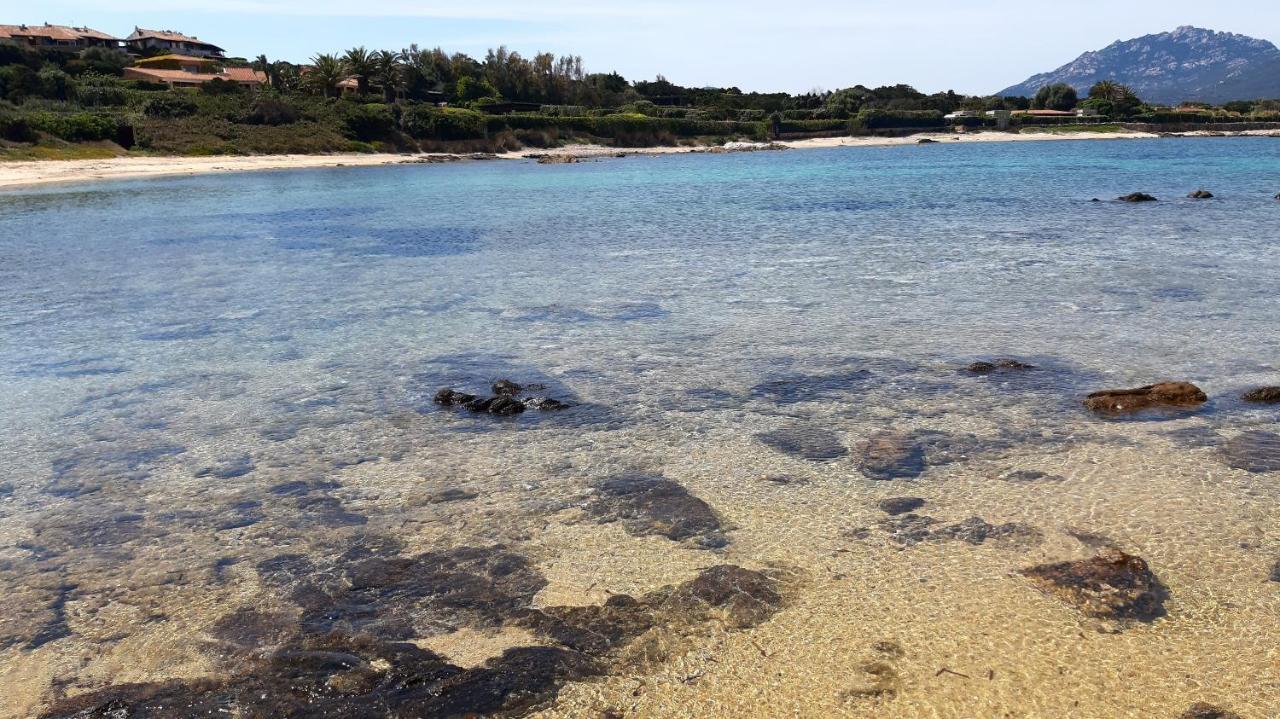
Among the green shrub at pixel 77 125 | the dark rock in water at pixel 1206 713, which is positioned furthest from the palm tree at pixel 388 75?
the dark rock in water at pixel 1206 713

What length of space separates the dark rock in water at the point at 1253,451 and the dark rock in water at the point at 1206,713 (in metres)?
4.83

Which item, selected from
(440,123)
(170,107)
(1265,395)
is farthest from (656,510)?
(440,123)

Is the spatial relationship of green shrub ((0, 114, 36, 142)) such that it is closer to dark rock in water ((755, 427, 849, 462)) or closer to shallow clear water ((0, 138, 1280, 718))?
shallow clear water ((0, 138, 1280, 718))

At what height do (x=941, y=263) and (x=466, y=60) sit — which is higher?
(x=466, y=60)

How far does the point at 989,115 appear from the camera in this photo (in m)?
155

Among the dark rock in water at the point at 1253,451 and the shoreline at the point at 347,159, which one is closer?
the dark rock in water at the point at 1253,451

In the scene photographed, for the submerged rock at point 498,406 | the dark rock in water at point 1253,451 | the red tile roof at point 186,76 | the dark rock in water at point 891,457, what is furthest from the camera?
the red tile roof at point 186,76

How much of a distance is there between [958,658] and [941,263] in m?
20.4

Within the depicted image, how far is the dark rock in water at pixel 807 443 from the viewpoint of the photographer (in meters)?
10.9

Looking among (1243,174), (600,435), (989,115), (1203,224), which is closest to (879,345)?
(600,435)

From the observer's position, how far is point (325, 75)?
110 meters

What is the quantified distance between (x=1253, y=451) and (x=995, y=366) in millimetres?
4133

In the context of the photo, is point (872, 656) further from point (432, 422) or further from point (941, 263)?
point (941, 263)

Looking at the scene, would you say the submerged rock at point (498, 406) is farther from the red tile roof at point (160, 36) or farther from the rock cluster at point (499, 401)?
the red tile roof at point (160, 36)
